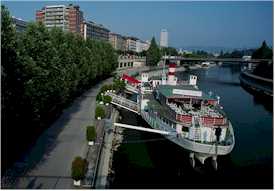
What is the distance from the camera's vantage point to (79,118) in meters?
26.7

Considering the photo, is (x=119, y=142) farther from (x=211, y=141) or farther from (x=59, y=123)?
(x=211, y=141)

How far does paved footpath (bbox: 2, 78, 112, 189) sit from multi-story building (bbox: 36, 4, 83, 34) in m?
87.5

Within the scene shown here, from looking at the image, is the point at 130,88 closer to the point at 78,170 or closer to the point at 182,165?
the point at 182,165

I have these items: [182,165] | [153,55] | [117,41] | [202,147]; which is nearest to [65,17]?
[153,55]

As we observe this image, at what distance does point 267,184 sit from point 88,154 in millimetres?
8786

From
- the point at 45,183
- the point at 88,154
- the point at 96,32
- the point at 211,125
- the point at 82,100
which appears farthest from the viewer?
the point at 96,32

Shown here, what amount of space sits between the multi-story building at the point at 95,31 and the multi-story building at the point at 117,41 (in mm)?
5560

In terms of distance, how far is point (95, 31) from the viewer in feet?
427

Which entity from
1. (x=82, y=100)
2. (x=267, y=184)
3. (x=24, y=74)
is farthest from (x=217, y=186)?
(x=82, y=100)

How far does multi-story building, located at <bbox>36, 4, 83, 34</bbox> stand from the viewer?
111000mm

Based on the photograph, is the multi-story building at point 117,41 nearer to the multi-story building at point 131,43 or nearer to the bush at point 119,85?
the multi-story building at point 131,43

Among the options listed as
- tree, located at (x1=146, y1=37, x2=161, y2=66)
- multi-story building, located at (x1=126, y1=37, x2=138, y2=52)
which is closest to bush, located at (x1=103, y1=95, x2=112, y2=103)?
tree, located at (x1=146, y1=37, x2=161, y2=66)

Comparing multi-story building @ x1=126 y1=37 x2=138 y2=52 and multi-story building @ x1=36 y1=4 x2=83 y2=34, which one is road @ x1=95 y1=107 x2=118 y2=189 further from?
multi-story building @ x1=126 y1=37 x2=138 y2=52

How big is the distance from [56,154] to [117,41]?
140983mm
